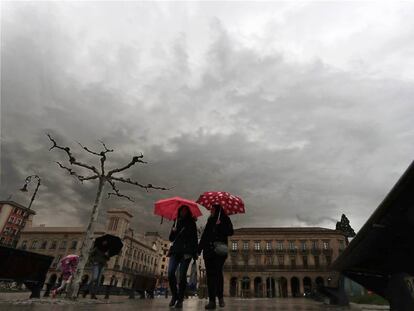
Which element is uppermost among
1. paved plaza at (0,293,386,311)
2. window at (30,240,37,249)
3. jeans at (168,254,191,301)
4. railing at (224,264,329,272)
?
window at (30,240,37,249)

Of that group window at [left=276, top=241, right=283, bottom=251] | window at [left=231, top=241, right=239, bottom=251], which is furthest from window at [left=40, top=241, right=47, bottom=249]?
window at [left=276, top=241, right=283, bottom=251]

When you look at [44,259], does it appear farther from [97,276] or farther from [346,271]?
[346,271]

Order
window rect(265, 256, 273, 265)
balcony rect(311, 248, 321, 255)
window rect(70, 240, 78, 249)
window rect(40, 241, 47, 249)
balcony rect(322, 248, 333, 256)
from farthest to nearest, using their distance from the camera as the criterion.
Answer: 1. window rect(40, 241, 47, 249)
2. window rect(70, 240, 78, 249)
3. window rect(265, 256, 273, 265)
4. balcony rect(311, 248, 321, 255)
5. balcony rect(322, 248, 333, 256)

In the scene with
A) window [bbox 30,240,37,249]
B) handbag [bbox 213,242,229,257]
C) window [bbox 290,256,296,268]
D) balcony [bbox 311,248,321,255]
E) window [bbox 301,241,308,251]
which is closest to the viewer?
handbag [bbox 213,242,229,257]

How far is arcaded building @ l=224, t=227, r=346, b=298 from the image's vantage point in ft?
177

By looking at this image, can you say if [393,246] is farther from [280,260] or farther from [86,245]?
[280,260]

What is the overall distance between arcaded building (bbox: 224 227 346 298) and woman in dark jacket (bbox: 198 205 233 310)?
52004 millimetres

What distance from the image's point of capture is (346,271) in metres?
5.24

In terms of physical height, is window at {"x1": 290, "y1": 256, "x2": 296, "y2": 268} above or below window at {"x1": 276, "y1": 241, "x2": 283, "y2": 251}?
below

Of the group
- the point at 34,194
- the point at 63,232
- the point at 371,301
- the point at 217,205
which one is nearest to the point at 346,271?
the point at 217,205

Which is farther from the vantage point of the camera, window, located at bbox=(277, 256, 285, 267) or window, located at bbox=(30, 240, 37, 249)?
window, located at bbox=(30, 240, 37, 249)

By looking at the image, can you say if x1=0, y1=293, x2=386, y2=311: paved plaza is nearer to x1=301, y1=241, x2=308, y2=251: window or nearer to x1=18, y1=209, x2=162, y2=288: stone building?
x1=301, y1=241, x2=308, y2=251: window

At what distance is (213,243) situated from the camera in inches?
189

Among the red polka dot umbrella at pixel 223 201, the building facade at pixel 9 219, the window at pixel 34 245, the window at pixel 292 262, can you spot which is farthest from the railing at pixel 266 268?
the red polka dot umbrella at pixel 223 201
